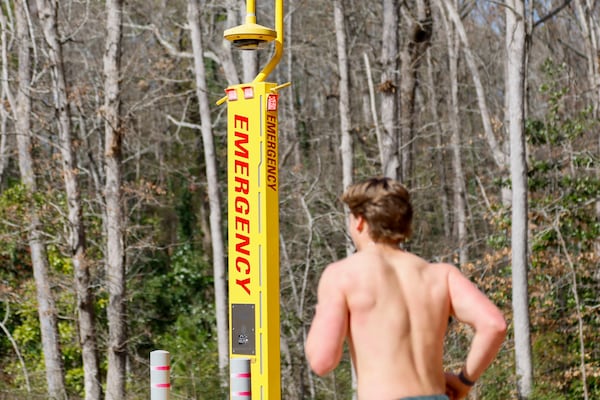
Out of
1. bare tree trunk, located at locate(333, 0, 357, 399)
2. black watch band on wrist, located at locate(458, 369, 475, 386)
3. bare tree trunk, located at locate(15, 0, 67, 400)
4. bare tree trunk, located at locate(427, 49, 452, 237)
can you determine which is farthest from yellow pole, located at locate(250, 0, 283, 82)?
bare tree trunk, located at locate(427, 49, 452, 237)

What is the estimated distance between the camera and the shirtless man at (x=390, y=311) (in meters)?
3.62

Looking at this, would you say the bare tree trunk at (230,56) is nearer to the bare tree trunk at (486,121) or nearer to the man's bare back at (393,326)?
the bare tree trunk at (486,121)

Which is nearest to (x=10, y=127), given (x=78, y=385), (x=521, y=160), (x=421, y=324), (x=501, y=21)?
(x=78, y=385)

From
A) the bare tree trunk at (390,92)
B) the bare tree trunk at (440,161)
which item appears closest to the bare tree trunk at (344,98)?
the bare tree trunk at (390,92)

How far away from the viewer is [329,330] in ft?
11.8

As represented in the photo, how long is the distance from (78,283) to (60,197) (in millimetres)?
5165

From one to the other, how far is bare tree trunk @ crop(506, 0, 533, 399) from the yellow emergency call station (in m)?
8.34

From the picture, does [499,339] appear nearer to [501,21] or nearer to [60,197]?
[60,197]

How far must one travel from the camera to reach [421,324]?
3.66 metres

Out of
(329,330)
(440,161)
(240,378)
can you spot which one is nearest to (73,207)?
(240,378)

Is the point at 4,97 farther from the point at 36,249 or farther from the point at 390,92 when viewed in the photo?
the point at 390,92

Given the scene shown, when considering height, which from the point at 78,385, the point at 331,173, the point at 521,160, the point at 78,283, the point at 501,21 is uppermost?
the point at 501,21

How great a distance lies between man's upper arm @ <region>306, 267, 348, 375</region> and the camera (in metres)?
3.60

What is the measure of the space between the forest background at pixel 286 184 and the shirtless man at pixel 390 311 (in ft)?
38.1
